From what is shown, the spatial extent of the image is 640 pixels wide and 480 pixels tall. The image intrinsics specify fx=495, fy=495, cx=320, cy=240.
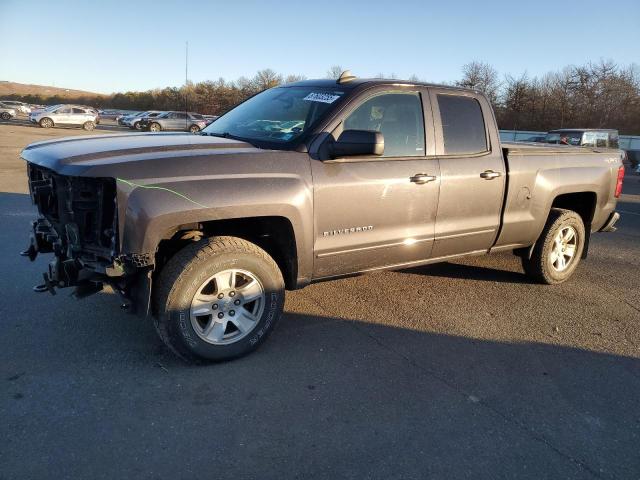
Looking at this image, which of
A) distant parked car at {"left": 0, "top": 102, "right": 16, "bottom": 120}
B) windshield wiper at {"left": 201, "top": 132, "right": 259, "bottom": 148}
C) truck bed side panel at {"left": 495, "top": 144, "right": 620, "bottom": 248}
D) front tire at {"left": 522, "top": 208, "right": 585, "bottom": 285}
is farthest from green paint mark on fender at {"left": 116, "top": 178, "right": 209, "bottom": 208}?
distant parked car at {"left": 0, "top": 102, "right": 16, "bottom": 120}

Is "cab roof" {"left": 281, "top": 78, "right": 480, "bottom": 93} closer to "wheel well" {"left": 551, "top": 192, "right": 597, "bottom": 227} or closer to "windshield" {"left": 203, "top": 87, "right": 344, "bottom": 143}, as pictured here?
"windshield" {"left": 203, "top": 87, "right": 344, "bottom": 143}

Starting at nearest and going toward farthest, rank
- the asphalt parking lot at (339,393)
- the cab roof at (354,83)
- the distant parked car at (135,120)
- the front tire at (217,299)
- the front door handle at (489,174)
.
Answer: the asphalt parking lot at (339,393) → the front tire at (217,299) → the cab roof at (354,83) → the front door handle at (489,174) → the distant parked car at (135,120)

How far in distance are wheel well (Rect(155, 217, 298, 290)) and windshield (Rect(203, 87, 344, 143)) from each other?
66cm

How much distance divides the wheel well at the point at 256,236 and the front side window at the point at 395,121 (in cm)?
95

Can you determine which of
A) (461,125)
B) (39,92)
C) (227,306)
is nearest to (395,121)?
(461,125)

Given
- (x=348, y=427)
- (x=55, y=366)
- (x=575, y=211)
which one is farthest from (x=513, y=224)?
(x=55, y=366)

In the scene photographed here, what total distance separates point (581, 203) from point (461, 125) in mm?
2204

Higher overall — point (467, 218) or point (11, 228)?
point (467, 218)

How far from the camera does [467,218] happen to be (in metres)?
4.45

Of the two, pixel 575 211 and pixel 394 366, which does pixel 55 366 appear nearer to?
pixel 394 366

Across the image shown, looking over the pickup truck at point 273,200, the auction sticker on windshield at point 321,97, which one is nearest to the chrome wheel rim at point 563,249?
the pickup truck at point 273,200

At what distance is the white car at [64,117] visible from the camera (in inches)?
1324

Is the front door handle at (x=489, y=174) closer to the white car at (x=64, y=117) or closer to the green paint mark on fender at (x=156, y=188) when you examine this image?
the green paint mark on fender at (x=156, y=188)

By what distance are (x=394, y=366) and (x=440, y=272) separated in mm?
2410
